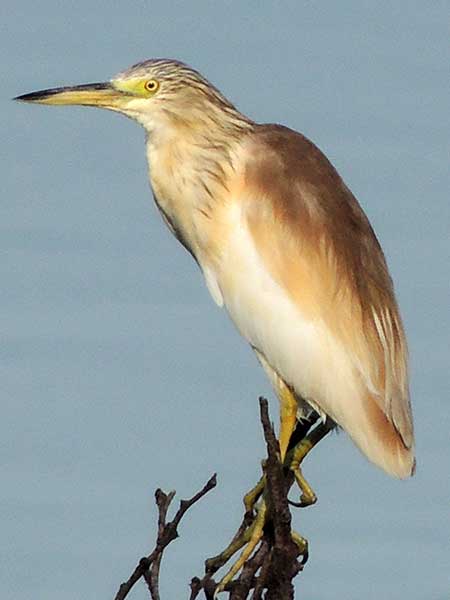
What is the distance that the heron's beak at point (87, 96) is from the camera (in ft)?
19.0

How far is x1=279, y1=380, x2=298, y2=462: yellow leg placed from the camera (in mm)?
5467

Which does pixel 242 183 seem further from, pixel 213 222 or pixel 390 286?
pixel 390 286

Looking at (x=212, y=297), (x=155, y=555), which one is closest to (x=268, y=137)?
(x=212, y=297)

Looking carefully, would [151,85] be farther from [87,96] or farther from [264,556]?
[264,556]

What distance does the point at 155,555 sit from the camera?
3766 mm

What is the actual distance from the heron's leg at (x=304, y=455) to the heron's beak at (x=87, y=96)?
1714 millimetres

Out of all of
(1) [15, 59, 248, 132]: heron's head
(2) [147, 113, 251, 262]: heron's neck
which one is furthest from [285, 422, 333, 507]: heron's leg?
(1) [15, 59, 248, 132]: heron's head

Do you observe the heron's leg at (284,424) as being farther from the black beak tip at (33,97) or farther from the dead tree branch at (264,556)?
the black beak tip at (33,97)

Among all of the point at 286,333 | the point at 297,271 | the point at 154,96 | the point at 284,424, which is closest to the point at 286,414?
the point at 284,424

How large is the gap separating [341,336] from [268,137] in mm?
972

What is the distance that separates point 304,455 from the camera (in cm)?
555

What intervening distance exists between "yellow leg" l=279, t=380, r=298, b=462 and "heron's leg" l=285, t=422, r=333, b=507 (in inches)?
3.1

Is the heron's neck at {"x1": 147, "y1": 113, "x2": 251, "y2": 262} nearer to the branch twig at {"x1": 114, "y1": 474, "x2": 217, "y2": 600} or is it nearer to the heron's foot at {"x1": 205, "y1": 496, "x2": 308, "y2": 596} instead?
the heron's foot at {"x1": 205, "y1": 496, "x2": 308, "y2": 596}

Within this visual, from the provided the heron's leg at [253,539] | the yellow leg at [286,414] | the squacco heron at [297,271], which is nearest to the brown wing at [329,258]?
the squacco heron at [297,271]
